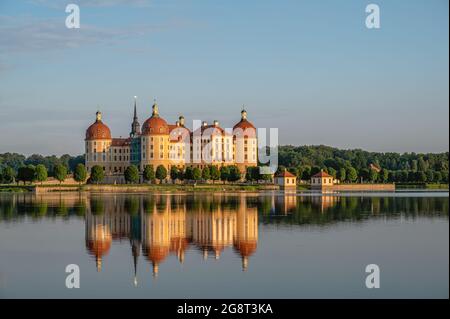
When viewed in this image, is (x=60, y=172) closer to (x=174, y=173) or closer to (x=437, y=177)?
(x=174, y=173)

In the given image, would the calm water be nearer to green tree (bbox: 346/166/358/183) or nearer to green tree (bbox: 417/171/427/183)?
green tree (bbox: 346/166/358/183)

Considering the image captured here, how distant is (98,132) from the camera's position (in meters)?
81.0

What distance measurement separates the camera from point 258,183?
69.3 m

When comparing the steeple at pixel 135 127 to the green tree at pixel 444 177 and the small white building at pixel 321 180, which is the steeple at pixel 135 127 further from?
the green tree at pixel 444 177

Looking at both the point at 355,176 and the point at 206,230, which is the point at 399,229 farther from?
the point at 355,176

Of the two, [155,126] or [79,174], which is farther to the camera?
[155,126]

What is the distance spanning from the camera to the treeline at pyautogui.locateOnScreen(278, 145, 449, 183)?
75.1 m

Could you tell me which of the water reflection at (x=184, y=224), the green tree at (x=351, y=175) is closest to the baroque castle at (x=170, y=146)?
the green tree at (x=351, y=175)

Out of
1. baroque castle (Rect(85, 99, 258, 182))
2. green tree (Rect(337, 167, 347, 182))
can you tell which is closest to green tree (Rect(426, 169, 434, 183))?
green tree (Rect(337, 167, 347, 182))

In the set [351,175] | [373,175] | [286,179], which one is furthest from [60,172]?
[373,175]

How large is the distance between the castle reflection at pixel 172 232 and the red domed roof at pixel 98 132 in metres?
50.3

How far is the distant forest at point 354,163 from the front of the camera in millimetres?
75250

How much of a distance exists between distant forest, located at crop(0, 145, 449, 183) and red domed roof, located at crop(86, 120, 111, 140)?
18.8 feet

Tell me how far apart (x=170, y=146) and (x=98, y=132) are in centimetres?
849
